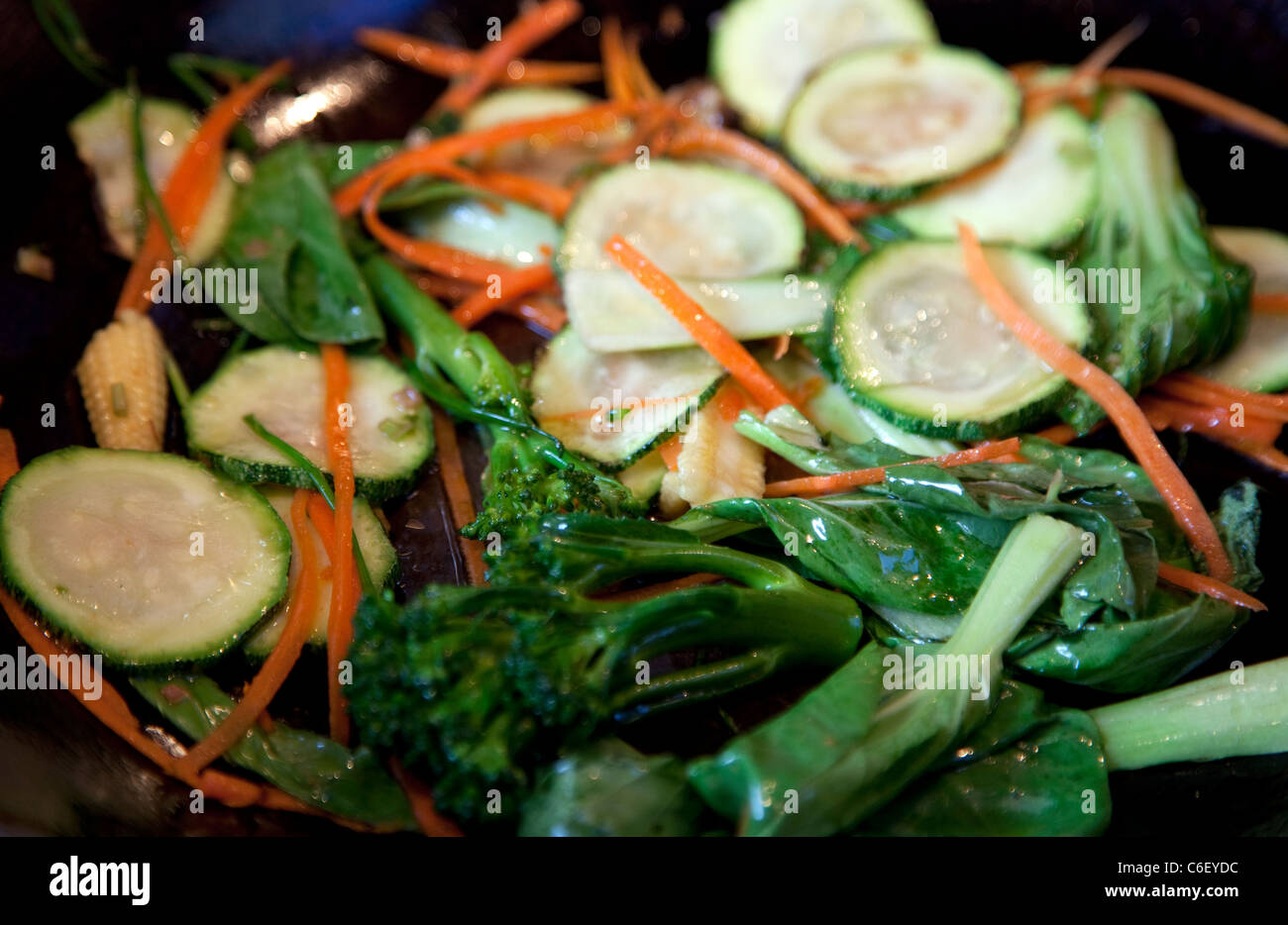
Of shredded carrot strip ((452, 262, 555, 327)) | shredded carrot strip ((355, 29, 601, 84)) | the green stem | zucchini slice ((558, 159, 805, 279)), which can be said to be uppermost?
shredded carrot strip ((355, 29, 601, 84))

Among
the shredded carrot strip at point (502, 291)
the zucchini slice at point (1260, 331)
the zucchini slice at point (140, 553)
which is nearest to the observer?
the zucchini slice at point (140, 553)

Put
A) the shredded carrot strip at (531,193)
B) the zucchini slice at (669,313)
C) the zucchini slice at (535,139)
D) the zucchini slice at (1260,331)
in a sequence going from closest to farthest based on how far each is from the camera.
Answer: the zucchini slice at (669,313)
the zucchini slice at (1260,331)
the shredded carrot strip at (531,193)
the zucchini slice at (535,139)

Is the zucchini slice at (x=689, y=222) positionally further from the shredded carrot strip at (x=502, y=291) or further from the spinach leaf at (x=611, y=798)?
the spinach leaf at (x=611, y=798)

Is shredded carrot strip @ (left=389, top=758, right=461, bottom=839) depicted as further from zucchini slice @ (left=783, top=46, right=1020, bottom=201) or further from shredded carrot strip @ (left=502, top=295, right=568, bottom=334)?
zucchini slice @ (left=783, top=46, right=1020, bottom=201)

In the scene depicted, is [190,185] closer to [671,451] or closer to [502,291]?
[502,291]

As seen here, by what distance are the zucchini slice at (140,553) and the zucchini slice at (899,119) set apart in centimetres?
265

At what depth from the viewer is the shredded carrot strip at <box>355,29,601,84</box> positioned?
189 inches

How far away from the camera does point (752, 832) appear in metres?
2.32

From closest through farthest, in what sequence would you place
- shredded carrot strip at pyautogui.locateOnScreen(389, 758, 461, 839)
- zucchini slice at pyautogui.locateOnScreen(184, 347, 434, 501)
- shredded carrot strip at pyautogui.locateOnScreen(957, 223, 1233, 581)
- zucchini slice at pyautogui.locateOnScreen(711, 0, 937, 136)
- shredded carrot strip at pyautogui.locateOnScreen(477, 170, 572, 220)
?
shredded carrot strip at pyautogui.locateOnScreen(389, 758, 461, 839)
shredded carrot strip at pyautogui.locateOnScreen(957, 223, 1233, 581)
zucchini slice at pyautogui.locateOnScreen(184, 347, 434, 501)
shredded carrot strip at pyautogui.locateOnScreen(477, 170, 572, 220)
zucchini slice at pyautogui.locateOnScreen(711, 0, 937, 136)

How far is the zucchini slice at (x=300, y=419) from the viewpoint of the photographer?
326 centimetres

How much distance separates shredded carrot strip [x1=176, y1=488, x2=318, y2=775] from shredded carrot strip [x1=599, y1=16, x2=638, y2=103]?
268cm

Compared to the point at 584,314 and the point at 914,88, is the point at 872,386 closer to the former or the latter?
the point at 584,314

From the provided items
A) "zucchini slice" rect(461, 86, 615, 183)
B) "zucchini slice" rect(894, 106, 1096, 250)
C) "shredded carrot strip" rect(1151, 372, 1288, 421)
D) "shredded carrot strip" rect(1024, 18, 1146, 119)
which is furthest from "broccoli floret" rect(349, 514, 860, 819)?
"shredded carrot strip" rect(1024, 18, 1146, 119)

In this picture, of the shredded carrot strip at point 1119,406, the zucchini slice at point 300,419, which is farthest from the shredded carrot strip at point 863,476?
the zucchini slice at point 300,419
